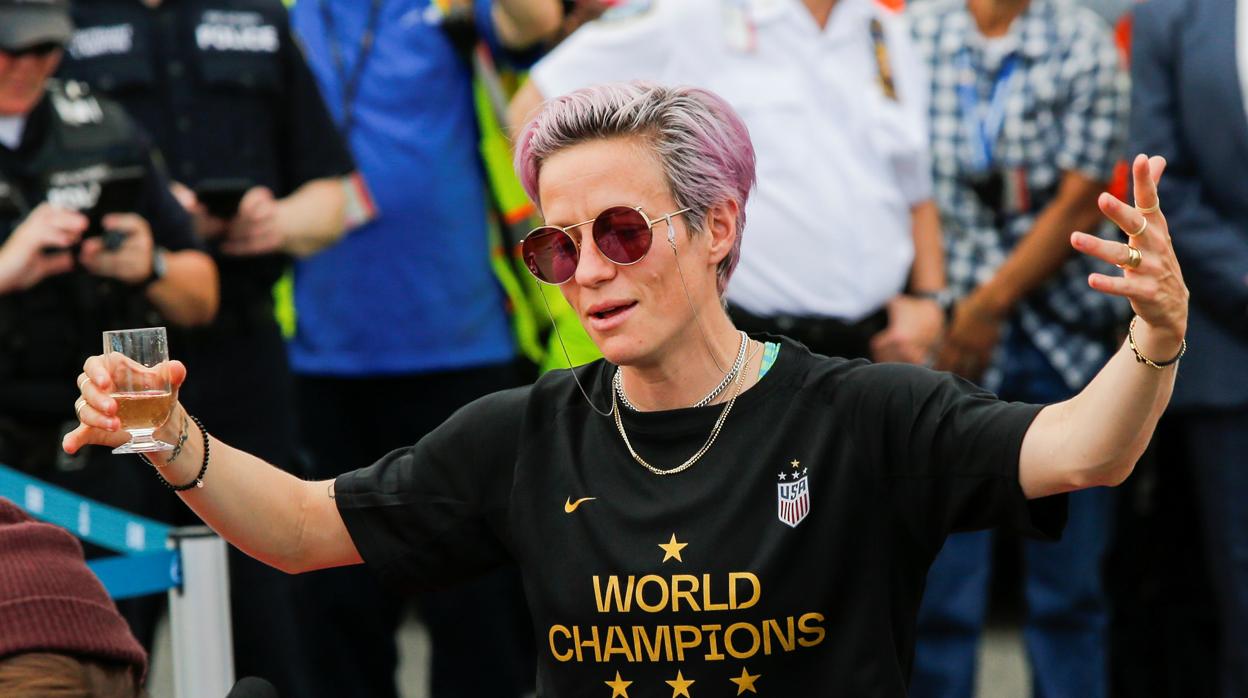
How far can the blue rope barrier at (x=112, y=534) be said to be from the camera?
3789 millimetres

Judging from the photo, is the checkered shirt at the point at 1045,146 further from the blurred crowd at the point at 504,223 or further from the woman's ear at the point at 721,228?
the woman's ear at the point at 721,228

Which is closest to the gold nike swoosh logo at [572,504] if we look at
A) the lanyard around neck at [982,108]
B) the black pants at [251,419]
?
the black pants at [251,419]

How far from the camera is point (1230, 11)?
17.4ft

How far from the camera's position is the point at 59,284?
15.8 ft

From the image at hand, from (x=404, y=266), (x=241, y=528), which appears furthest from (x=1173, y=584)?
(x=241, y=528)

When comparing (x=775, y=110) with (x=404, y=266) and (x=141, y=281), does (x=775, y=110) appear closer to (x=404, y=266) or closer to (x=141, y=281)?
(x=404, y=266)

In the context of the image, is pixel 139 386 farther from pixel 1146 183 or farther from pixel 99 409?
pixel 1146 183

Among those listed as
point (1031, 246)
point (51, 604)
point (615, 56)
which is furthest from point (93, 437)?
point (1031, 246)

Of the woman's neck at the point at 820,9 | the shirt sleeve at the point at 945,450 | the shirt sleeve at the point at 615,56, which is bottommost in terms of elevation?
the shirt sleeve at the point at 945,450

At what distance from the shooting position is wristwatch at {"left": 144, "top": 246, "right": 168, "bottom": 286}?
5004mm

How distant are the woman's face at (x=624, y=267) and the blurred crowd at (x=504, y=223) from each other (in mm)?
1942

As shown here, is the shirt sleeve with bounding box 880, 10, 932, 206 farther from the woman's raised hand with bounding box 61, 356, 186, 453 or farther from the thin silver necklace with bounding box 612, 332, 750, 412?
the woman's raised hand with bounding box 61, 356, 186, 453

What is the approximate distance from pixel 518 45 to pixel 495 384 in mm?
1020

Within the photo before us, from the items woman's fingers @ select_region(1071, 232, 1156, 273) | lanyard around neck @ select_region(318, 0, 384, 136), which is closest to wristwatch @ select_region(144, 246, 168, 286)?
lanyard around neck @ select_region(318, 0, 384, 136)
